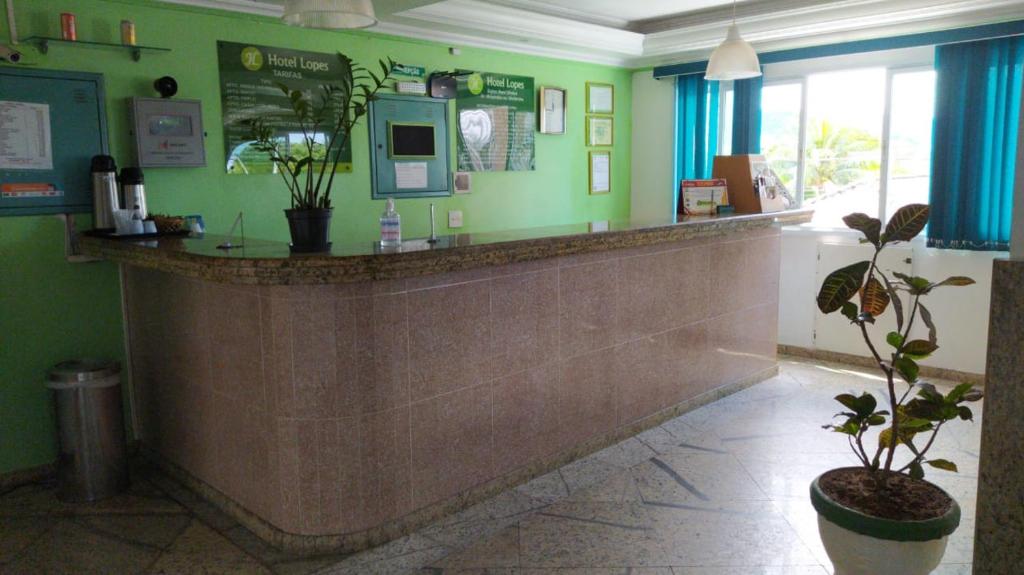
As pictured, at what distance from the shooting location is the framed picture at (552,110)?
5676 mm

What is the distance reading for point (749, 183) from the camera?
4707 millimetres

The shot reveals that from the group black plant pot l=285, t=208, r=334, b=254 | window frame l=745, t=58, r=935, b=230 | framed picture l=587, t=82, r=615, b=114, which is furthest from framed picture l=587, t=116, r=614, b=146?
black plant pot l=285, t=208, r=334, b=254

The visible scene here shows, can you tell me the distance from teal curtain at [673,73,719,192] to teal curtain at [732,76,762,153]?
23 cm

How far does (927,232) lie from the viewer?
16.4 ft

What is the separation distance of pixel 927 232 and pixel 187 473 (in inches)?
183

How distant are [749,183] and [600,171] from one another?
177 cm

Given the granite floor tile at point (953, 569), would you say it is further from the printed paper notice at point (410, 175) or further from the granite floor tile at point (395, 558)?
the printed paper notice at point (410, 175)

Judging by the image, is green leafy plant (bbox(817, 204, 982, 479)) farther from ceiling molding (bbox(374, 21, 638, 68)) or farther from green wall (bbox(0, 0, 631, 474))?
ceiling molding (bbox(374, 21, 638, 68))

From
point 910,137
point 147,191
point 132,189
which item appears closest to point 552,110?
point 910,137

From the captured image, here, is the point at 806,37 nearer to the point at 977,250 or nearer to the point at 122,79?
the point at 977,250

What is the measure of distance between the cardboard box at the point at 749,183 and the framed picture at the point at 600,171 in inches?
57.5

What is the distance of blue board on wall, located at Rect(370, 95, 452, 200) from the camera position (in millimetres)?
4652

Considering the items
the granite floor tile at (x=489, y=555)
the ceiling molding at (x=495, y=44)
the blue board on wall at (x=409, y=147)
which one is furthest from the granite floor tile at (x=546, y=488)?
the ceiling molding at (x=495, y=44)

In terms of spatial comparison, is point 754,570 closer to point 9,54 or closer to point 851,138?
point 9,54
